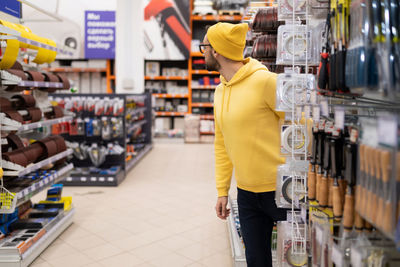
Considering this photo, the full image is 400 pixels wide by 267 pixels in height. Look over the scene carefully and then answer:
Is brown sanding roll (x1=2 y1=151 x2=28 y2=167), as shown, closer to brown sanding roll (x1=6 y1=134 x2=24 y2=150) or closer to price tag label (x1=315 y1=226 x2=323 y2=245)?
brown sanding roll (x1=6 y1=134 x2=24 y2=150)

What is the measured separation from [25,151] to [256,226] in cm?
225

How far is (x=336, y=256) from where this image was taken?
1.20 meters

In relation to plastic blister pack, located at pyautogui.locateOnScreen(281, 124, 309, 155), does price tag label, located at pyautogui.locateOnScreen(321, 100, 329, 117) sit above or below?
above

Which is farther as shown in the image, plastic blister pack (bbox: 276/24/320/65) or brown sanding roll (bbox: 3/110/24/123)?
brown sanding roll (bbox: 3/110/24/123)

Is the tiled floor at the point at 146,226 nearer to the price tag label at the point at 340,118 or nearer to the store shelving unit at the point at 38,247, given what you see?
the store shelving unit at the point at 38,247

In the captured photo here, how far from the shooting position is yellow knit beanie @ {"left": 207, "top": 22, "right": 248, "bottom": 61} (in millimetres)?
1988

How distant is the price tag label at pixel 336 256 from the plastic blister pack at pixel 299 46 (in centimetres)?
74

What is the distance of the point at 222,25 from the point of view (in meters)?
2.01

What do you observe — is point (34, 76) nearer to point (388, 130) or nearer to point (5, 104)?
point (5, 104)

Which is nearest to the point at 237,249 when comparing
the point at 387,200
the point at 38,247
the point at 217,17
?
the point at 38,247

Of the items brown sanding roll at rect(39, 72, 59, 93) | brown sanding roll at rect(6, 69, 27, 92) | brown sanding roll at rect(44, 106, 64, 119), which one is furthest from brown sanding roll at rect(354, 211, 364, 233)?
brown sanding roll at rect(44, 106, 64, 119)

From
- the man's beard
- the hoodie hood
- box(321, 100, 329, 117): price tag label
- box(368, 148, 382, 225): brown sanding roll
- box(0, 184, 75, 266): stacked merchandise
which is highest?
the man's beard

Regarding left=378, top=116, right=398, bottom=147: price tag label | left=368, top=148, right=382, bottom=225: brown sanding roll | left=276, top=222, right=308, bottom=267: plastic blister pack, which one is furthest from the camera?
left=276, top=222, right=308, bottom=267: plastic blister pack

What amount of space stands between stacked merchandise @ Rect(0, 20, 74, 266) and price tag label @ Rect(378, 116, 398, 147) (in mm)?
2593
